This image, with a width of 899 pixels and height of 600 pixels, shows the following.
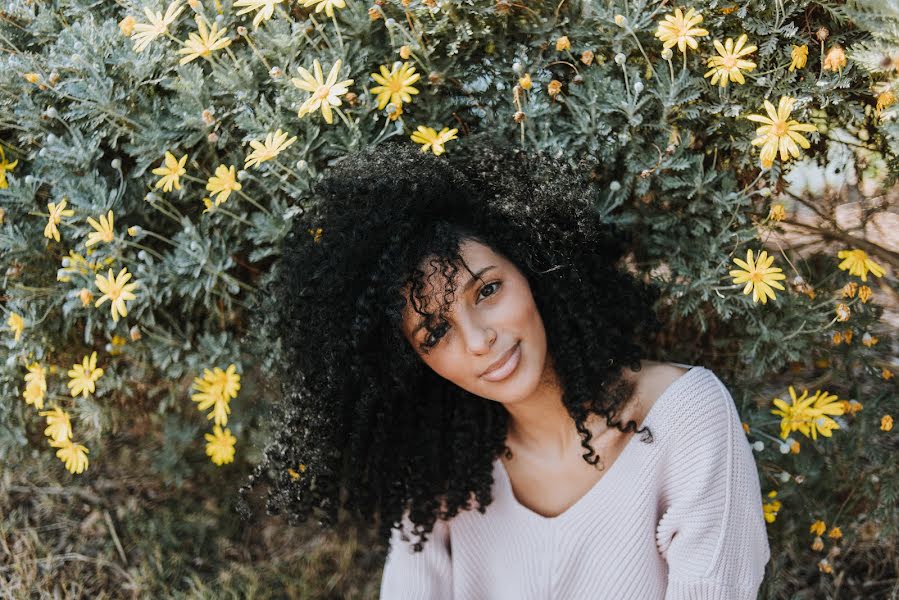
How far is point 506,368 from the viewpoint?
1.49m

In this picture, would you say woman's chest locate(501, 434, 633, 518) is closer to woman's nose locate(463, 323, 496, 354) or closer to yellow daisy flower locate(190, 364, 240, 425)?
woman's nose locate(463, 323, 496, 354)

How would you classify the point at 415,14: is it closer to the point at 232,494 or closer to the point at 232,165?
the point at 232,165

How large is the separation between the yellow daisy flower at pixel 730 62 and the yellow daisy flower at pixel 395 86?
54 centimetres

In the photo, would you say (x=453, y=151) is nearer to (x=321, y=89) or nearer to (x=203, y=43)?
(x=321, y=89)

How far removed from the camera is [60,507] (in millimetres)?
2715

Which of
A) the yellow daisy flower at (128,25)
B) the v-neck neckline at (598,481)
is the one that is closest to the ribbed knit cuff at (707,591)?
the v-neck neckline at (598,481)

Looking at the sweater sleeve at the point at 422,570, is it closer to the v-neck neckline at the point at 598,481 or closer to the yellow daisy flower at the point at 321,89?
the v-neck neckline at the point at 598,481

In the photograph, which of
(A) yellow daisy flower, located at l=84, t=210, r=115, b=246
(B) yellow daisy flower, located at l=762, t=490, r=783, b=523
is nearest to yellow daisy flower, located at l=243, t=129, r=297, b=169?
(A) yellow daisy flower, located at l=84, t=210, r=115, b=246

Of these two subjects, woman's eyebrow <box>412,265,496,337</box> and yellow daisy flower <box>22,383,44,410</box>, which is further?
yellow daisy flower <box>22,383,44,410</box>

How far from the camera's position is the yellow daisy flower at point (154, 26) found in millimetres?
1651

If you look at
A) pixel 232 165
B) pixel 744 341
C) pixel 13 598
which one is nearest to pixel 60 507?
pixel 13 598

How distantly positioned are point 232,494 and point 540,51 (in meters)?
1.67

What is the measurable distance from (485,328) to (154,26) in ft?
2.94

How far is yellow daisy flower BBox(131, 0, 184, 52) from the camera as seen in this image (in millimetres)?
1651
